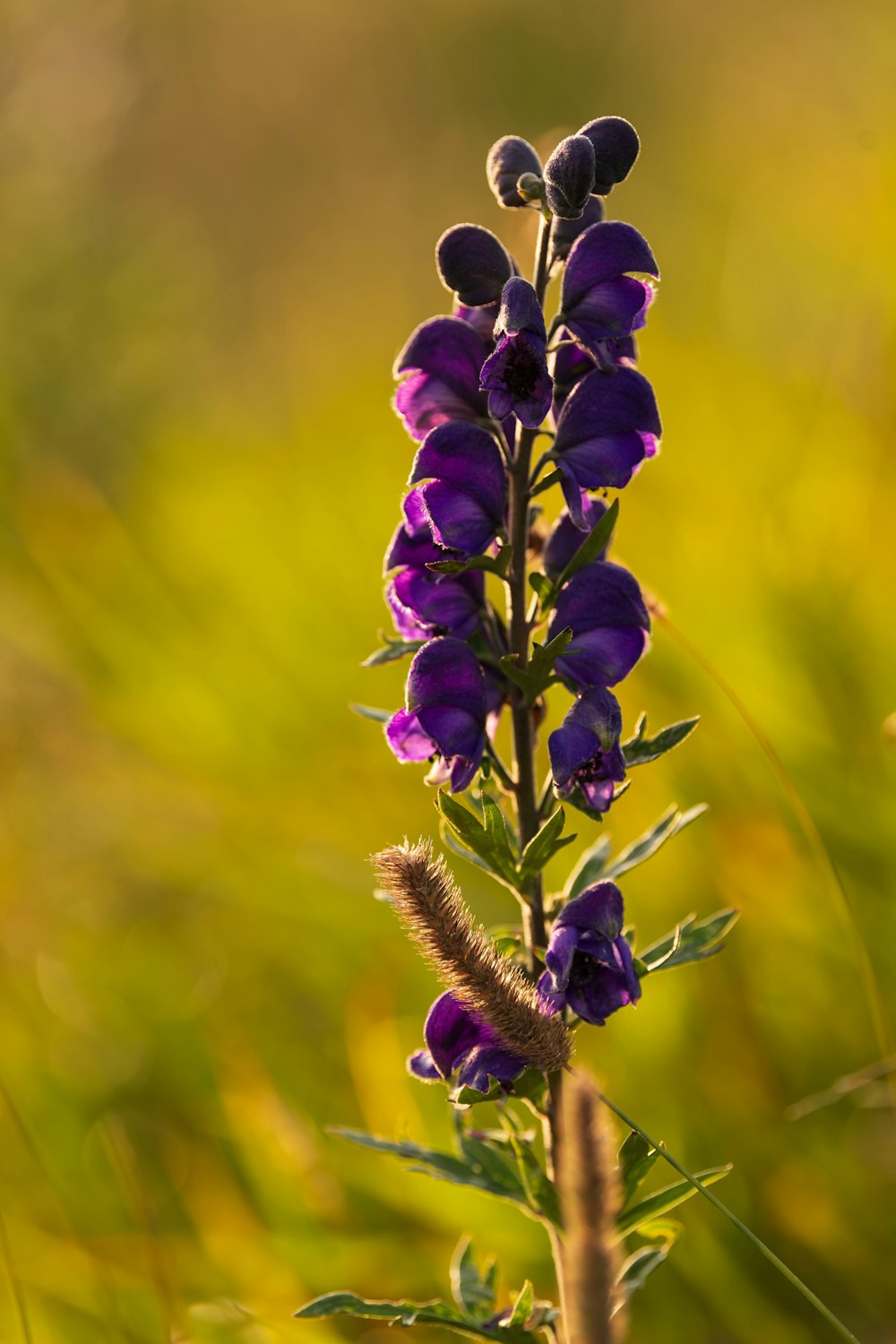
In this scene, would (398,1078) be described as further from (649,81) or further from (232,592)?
(649,81)

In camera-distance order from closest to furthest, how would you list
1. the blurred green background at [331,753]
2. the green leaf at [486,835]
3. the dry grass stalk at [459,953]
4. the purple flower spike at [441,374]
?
the dry grass stalk at [459,953], the green leaf at [486,835], the purple flower spike at [441,374], the blurred green background at [331,753]

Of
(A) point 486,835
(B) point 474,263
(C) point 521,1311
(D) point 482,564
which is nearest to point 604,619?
(D) point 482,564

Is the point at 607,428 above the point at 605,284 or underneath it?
underneath

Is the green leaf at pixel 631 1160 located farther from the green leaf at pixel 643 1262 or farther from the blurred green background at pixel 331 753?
the blurred green background at pixel 331 753

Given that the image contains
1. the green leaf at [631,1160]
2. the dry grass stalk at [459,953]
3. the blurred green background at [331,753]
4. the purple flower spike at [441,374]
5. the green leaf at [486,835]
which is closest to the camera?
the dry grass stalk at [459,953]

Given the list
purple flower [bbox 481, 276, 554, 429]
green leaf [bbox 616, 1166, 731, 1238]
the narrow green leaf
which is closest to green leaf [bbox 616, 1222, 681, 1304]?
green leaf [bbox 616, 1166, 731, 1238]

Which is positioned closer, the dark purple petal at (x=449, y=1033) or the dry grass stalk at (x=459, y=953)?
the dry grass stalk at (x=459, y=953)

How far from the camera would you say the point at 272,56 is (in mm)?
12180

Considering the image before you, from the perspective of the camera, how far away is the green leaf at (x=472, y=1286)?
1655mm

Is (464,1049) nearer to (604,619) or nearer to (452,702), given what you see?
(452,702)

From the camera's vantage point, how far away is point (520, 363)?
150 cm

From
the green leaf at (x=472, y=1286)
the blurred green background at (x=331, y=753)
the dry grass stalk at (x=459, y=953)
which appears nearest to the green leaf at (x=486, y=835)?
the dry grass stalk at (x=459, y=953)

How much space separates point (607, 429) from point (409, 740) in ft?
1.55

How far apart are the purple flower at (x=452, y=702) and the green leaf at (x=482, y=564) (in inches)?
4.4
